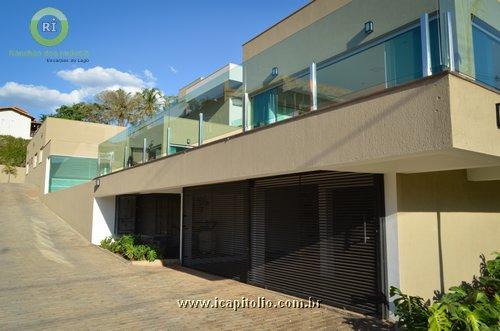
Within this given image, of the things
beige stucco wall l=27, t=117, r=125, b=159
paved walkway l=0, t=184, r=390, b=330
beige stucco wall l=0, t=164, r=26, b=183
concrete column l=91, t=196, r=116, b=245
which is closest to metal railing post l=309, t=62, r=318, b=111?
paved walkway l=0, t=184, r=390, b=330

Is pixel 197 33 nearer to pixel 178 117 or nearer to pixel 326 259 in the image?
pixel 178 117

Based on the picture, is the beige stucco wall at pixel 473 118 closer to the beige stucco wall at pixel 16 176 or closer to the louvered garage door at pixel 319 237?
the louvered garage door at pixel 319 237

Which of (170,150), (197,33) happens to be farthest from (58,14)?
(170,150)

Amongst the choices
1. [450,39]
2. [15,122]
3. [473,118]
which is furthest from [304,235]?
[15,122]

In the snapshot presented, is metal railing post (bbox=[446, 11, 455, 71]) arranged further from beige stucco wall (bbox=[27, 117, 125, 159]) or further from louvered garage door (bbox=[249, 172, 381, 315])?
beige stucco wall (bbox=[27, 117, 125, 159])

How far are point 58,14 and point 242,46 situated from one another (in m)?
11.6

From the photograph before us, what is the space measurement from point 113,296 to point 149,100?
1303 inches

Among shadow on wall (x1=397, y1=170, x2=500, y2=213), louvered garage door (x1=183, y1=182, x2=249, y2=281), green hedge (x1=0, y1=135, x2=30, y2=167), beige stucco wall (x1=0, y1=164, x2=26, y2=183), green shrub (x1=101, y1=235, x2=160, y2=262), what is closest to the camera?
shadow on wall (x1=397, y1=170, x2=500, y2=213)

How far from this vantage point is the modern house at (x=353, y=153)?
14.4 feet

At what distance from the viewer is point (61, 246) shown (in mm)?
15570

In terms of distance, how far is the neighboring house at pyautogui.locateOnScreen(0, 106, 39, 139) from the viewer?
53.1 m

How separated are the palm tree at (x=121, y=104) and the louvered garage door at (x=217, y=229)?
29977 mm

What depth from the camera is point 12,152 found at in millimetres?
40969

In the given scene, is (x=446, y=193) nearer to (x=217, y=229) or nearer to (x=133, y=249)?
(x=217, y=229)
